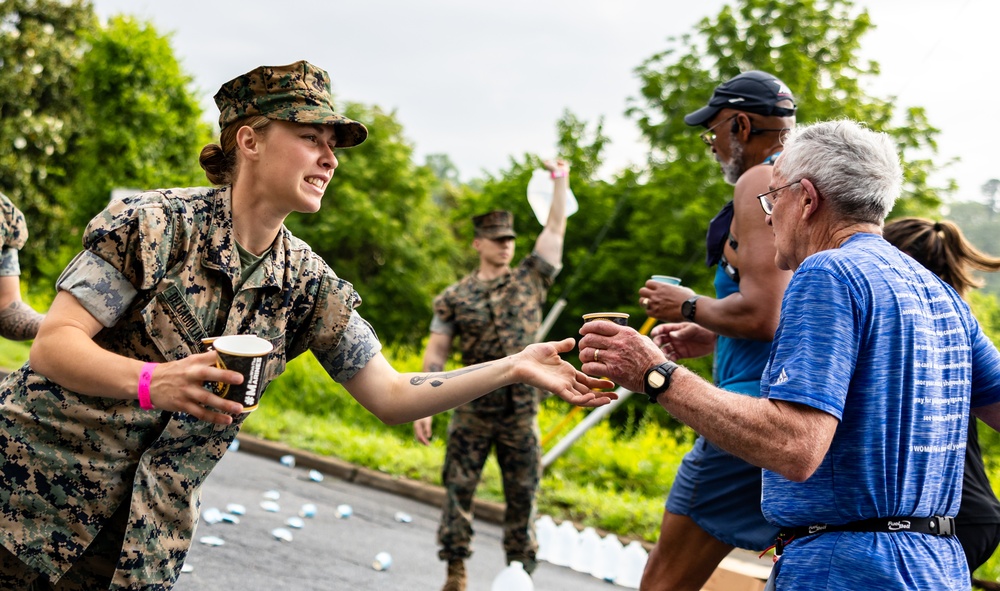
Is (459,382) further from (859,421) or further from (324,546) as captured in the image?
(324,546)

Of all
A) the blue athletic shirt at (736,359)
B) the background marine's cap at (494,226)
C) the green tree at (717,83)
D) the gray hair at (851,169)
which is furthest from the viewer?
the green tree at (717,83)

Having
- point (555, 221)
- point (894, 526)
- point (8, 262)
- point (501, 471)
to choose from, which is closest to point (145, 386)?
point (894, 526)

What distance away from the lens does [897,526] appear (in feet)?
7.68

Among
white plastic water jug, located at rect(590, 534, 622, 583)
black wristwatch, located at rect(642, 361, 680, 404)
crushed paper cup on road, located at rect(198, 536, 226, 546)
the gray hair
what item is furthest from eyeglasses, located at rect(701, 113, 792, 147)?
white plastic water jug, located at rect(590, 534, 622, 583)

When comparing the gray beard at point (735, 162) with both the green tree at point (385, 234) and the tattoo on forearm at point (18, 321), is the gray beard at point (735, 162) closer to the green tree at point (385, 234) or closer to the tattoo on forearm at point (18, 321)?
the tattoo on forearm at point (18, 321)

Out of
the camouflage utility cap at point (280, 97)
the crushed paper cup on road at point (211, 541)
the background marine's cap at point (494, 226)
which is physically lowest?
the crushed paper cup on road at point (211, 541)

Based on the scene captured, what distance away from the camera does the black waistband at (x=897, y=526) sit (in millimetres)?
2336

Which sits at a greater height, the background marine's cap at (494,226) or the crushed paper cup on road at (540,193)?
the crushed paper cup on road at (540,193)

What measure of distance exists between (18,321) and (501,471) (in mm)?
3799

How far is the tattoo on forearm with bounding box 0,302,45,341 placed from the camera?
399 cm

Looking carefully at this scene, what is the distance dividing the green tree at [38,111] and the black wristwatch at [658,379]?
97.0 ft

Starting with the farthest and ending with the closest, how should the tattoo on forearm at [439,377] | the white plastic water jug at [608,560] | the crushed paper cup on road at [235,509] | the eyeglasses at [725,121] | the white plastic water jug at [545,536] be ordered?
the white plastic water jug at [545,536]
the white plastic water jug at [608,560]
the crushed paper cup on road at [235,509]
the eyeglasses at [725,121]
the tattoo on forearm at [439,377]

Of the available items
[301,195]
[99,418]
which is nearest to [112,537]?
[99,418]

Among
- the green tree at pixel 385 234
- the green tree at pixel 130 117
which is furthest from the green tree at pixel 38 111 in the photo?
the green tree at pixel 385 234
